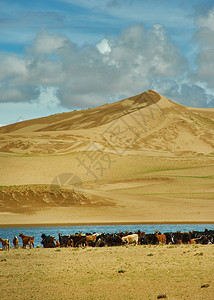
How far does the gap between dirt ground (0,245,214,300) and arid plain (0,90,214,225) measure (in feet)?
53.1

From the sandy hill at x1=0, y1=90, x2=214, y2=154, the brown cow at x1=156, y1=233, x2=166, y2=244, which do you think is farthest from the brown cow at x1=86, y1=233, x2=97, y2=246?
the sandy hill at x1=0, y1=90, x2=214, y2=154

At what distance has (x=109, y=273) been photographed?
14.4 meters

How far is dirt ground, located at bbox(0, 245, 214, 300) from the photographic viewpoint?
1202 cm

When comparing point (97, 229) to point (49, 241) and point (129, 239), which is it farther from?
point (49, 241)

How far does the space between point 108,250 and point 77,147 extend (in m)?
62.3

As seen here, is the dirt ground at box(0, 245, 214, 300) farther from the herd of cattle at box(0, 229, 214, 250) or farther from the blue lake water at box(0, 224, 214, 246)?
the blue lake water at box(0, 224, 214, 246)

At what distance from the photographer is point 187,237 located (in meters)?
21.8

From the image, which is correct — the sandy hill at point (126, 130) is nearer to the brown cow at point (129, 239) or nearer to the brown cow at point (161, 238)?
the brown cow at point (129, 239)

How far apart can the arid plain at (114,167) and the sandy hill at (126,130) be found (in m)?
0.22

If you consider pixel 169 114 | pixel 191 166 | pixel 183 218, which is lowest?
pixel 183 218

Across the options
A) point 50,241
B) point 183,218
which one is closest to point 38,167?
point 183,218

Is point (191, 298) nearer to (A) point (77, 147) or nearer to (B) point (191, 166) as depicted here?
(B) point (191, 166)

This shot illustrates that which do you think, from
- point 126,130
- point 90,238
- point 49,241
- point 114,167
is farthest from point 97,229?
point 126,130

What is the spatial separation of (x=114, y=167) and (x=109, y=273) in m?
54.3
